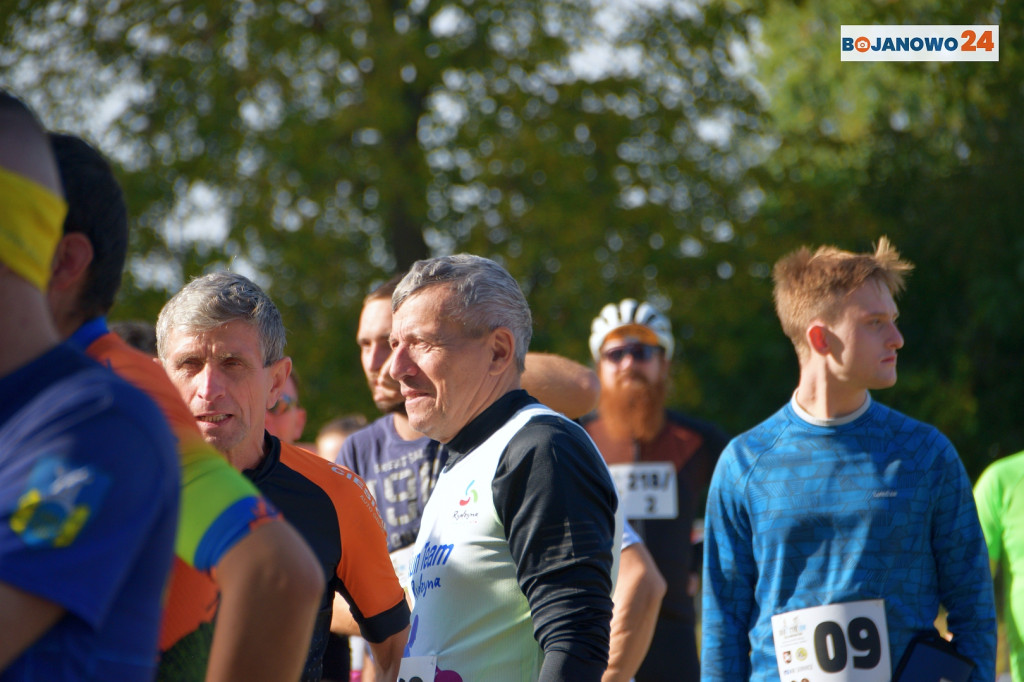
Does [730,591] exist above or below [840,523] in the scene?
below

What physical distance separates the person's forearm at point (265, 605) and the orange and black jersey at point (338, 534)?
110cm

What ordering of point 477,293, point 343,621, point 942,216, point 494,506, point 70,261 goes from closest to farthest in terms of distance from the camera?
point 70,261 < point 494,506 < point 477,293 < point 343,621 < point 942,216

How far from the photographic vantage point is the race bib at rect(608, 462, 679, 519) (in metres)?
5.39

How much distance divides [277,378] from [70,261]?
1.56 meters

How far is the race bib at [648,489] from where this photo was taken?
5.39 m

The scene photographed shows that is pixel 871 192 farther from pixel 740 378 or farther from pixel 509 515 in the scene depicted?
pixel 509 515

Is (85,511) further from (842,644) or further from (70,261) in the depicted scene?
(842,644)

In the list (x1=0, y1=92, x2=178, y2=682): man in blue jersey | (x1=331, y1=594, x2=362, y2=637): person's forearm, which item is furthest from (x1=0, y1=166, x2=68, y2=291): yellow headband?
(x1=331, y1=594, x2=362, y2=637): person's forearm

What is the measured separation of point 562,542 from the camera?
7.69ft

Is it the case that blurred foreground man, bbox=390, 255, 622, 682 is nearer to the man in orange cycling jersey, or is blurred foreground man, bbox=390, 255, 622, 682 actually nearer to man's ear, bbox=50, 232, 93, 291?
the man in orange cycling jersey

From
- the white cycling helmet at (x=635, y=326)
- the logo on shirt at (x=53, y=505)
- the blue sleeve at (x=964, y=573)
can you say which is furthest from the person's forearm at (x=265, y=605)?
the white cycling helmet at (x=635, y=326)

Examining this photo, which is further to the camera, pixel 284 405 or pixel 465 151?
pixel 465 151

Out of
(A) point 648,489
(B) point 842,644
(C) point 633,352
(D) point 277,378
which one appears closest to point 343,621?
(D) point 277,378

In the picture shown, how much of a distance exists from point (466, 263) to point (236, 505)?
1296mm
